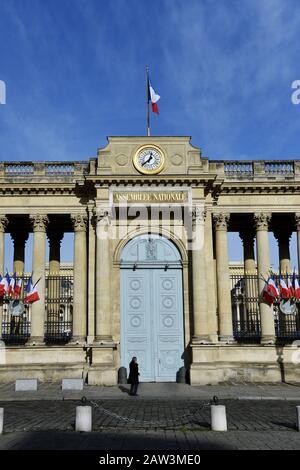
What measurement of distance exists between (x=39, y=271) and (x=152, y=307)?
6.11 m

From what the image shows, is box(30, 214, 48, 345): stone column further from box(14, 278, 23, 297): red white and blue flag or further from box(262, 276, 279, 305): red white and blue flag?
box(262, 276, 279, 305): red white and blue flag

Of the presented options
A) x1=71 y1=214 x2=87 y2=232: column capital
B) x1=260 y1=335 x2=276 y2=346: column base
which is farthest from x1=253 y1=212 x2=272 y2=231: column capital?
x1=71 y1=214 x2=87 y2=232: column capital

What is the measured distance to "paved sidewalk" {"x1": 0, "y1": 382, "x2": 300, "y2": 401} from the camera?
19.7 metres

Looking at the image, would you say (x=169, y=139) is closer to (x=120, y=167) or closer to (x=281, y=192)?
(x=120, y=167)

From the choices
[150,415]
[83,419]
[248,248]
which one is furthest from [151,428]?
[248,248]

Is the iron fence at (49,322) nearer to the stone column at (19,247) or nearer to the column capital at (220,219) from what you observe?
the stone column at (19,247)

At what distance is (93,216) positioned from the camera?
1048 inches

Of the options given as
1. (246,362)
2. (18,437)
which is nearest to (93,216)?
(246,362)

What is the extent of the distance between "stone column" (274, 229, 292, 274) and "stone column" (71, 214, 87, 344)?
40.7ft

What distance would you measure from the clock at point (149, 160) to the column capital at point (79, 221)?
392 centimetres

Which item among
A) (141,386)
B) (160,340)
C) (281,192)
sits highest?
(281,192)

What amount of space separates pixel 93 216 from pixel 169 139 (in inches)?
219

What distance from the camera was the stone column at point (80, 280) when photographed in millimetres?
25795

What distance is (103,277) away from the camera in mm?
25125
